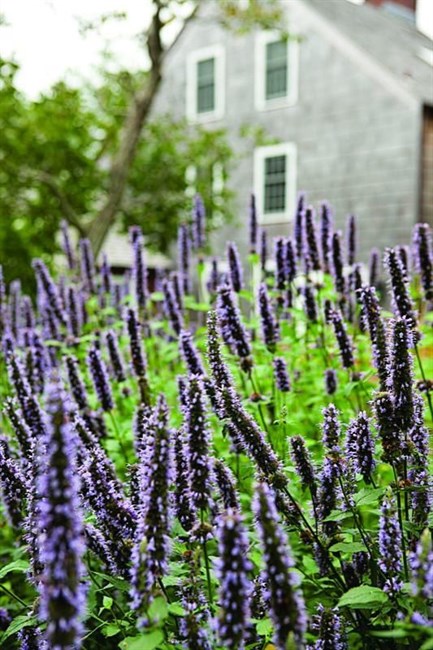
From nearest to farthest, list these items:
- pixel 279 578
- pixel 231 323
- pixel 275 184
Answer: pixel 279 578 → pixel 231 323 → pixel 275 184

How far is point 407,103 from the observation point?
20.7 metres

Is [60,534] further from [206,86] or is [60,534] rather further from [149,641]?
[206,86]

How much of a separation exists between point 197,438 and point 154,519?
0.93ft

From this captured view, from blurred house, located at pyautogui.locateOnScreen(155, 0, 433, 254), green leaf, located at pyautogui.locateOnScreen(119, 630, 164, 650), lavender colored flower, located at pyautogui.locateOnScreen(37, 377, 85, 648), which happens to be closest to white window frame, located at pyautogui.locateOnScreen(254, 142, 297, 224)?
blurred house, located at pyautogui.locateOnScreen(155, 0, 433, 254)

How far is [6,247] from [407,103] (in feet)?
34.9

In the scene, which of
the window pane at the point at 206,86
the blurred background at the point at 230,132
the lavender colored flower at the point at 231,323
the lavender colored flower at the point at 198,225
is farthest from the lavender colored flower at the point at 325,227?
the window pane at the point at 206,86

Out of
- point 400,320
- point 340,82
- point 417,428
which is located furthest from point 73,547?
point 340,82

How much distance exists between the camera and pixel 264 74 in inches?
934

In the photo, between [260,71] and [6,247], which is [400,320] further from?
[260,71]

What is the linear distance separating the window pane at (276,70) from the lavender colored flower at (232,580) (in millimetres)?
22787

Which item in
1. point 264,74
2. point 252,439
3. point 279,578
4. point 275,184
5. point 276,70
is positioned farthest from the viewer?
point 264,74

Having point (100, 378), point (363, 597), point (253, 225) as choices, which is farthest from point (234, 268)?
point (363, 597)

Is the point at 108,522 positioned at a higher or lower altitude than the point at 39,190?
lower

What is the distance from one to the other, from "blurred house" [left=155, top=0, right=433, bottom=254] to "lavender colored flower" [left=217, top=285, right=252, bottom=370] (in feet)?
54.0
